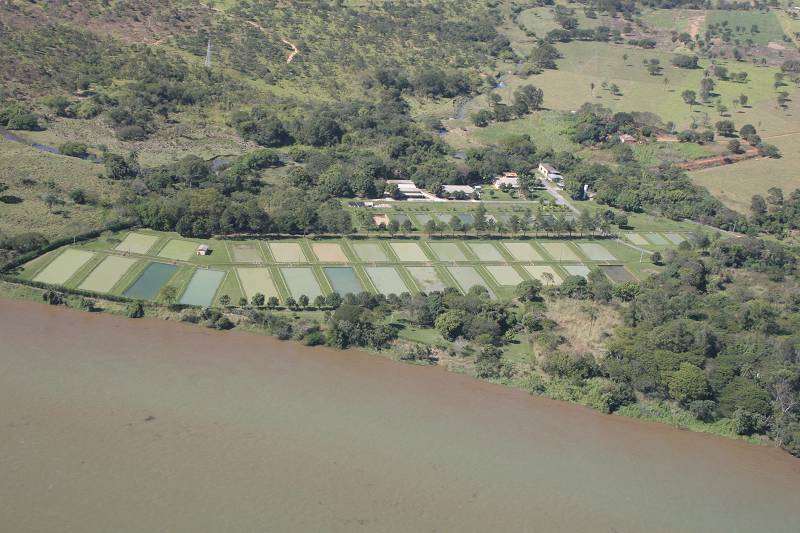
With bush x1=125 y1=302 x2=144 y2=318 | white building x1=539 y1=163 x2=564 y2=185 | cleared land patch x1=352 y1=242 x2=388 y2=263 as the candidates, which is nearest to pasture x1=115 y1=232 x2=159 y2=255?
bush x1=125 y1=302 x2=144 y2=318

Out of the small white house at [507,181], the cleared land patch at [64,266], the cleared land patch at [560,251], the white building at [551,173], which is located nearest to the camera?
the cleared land patch at [64,266]

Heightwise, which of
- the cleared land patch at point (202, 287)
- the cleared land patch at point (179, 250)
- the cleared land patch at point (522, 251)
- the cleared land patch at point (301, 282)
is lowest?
the cleared land patch at point (522, 251)

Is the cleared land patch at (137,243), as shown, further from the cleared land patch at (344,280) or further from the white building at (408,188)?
the white building at (408,188)

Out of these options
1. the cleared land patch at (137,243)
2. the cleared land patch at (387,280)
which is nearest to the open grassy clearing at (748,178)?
the cleared land patch at (387,280)

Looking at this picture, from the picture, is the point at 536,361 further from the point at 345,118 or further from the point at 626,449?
the point at 345,118

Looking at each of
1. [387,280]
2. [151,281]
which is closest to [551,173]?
[387,280]

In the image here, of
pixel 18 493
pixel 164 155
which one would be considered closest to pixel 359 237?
pixel 164 155
